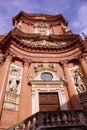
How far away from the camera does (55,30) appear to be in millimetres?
22469

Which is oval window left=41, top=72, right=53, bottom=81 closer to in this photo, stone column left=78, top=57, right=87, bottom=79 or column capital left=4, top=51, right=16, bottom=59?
stone column left=78, top=57, right=87, bottom=79

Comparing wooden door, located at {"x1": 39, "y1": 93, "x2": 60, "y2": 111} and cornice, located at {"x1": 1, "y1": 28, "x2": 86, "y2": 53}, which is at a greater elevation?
cornice, located at {"x1": 1, "y1": 28, "x2": 86, "y2": 53}

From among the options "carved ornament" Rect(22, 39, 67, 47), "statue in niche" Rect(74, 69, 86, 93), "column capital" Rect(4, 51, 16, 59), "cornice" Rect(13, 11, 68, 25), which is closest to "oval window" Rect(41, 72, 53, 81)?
"statue in niche" Rect(74, 69, 86, 93)

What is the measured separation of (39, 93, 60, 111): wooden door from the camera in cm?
1195

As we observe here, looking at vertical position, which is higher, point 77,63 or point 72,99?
point 77,63

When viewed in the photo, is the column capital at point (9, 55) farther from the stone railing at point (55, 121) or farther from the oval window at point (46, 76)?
the stone railing at point (55, 121)

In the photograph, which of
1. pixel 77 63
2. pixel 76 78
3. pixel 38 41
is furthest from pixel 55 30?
pixel 76 78

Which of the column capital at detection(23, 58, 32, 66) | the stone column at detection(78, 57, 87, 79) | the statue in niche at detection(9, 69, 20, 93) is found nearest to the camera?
the statue in niche at detection(9, 69, 20, 93)

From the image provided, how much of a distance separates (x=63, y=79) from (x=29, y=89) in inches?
123

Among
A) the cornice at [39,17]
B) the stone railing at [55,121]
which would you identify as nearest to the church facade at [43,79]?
the stone railing at [55,121]

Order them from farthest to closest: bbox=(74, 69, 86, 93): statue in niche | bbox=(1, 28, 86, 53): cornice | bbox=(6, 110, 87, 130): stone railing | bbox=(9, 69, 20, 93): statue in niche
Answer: bbox=(1, 28, 86, 53): cornice, bbox=(74, 69, 86, 93): statue in niche, bbox=(9, 69, 20, 93): statue in niche, bbox=(6, 110, 87, 130): stone railing

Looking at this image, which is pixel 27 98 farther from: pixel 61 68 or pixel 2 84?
pixel 61 68

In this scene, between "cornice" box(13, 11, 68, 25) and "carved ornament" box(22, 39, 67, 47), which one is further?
"cornice" box(13, 11, 68, 25)

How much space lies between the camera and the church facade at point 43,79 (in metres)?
10.6
